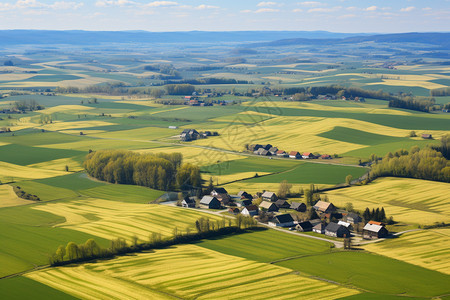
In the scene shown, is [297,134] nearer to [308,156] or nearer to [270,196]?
[308,156]

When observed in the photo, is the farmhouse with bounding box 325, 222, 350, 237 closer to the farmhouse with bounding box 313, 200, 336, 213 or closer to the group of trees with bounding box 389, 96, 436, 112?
the farmhouse with bounding box 313, 200, 336, 213

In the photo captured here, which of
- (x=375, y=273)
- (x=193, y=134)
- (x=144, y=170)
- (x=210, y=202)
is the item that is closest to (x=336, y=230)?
(x=375, y=273)

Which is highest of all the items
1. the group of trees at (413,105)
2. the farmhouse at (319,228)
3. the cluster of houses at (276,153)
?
the group of trees at (413,105)

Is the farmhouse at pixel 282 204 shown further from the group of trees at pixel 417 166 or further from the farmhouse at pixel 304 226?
the group of trees at pixel 417 166

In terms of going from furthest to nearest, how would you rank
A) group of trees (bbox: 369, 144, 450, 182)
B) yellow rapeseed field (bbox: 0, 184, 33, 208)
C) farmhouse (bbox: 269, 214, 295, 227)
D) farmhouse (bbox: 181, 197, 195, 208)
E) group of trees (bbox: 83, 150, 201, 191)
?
group of trees (bbox: 369, 144, 450, 182) < group of trees (bbox: 83, 150, 201, 191) < farmhouse (bbox: 181, 197, 195, 208) < yellow rapeseed field (bbox: 0, 184, 33, 208) < farmhouse (bbox: 269, 214, 295, 227)

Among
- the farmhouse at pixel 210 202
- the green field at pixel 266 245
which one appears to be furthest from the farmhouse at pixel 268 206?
the green field at pixel 266 245

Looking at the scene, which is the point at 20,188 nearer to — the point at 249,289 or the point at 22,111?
the point at 249,289

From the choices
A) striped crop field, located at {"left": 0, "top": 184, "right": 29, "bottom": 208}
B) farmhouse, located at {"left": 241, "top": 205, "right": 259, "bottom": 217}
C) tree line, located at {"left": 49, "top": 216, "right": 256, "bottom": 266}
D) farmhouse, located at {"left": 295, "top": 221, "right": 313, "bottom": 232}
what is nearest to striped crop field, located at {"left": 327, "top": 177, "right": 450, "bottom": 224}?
farmhouse, located at {"left": 295, "top": 221, "right": 313, "bottom": 232}
